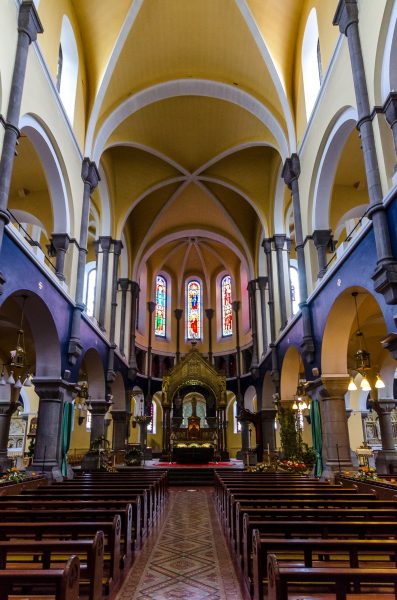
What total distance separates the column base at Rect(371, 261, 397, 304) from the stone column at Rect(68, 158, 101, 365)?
984cm

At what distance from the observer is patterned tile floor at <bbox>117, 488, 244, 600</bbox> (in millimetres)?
5305

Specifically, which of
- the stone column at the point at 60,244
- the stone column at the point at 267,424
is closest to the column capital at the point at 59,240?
the stone column at the point at 60,244

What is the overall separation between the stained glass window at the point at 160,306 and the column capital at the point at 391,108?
28.3 metres

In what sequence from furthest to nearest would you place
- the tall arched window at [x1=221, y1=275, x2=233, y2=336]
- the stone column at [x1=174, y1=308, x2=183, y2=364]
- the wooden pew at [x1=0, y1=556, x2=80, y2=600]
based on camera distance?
the tall arched window at [x1=221, y1=275, x2=233, y2=336], the stone column at [x1=174, y1=308, x2=183, y2=364], the wooden pew at [x1=0, y1=556, x2=80, y2=600]

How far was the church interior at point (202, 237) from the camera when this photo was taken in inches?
213

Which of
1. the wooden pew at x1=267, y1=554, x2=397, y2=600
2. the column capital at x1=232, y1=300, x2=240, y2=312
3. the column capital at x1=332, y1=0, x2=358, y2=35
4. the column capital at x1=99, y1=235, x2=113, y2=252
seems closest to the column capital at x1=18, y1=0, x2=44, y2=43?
the column capital at x1=332, y1=0, x2=358, y2=35

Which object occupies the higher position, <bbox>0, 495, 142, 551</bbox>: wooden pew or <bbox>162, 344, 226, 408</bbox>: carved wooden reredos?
<bbox>162, 344, 226, 408</bbox>: carved wooden reredos

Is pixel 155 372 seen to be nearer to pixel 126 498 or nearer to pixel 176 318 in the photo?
pixel 176 318

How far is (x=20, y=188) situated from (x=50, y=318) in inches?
299

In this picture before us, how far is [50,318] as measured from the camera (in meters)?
13.4

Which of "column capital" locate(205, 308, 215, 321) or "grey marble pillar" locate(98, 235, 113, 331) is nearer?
"grey marble pillar" locate(98, 235, 113, 331)

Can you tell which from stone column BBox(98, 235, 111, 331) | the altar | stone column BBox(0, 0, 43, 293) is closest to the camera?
stone column BBox(0, 0, 43, 293)

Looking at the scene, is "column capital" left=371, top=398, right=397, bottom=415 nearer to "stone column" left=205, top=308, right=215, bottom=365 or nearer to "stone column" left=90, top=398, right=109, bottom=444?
"stone column" left=90, top=398, right=109, bottom=444

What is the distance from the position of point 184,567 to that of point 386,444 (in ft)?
48.7
